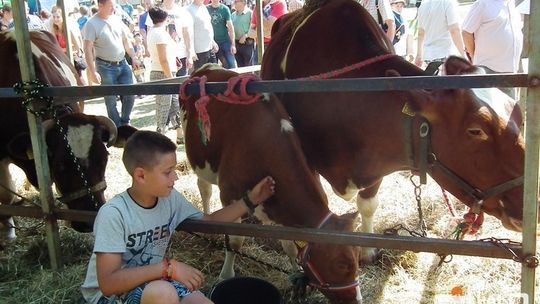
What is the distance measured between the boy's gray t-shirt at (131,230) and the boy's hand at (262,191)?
43cm

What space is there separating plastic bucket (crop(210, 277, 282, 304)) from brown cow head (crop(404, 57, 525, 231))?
3.88ft

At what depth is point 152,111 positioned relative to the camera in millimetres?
11367

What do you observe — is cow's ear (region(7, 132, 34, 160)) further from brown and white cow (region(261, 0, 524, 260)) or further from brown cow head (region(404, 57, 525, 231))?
brown cow head (region(404, 57, 525, 231))

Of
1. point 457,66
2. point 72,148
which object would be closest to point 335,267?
point 457,66

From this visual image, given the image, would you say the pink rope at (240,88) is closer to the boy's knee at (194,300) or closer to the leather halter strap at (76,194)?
the boy's knee at (194,300)

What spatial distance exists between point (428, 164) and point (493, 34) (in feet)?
10.6

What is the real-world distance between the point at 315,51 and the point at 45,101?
6.52 ft

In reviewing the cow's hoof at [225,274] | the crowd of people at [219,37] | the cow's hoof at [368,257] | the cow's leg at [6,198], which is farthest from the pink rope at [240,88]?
the cow's leg at [6,198]

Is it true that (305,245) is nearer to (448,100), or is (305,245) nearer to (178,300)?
(178,300)

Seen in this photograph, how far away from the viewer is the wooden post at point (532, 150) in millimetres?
2127

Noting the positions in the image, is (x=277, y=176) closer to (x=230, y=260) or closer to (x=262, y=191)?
(x=262, y=191)

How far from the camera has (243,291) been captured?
297 centimetres

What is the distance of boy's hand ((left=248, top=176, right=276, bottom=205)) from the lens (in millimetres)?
3000

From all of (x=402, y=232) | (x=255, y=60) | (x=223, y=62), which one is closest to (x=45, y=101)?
(x=402, y=232)
